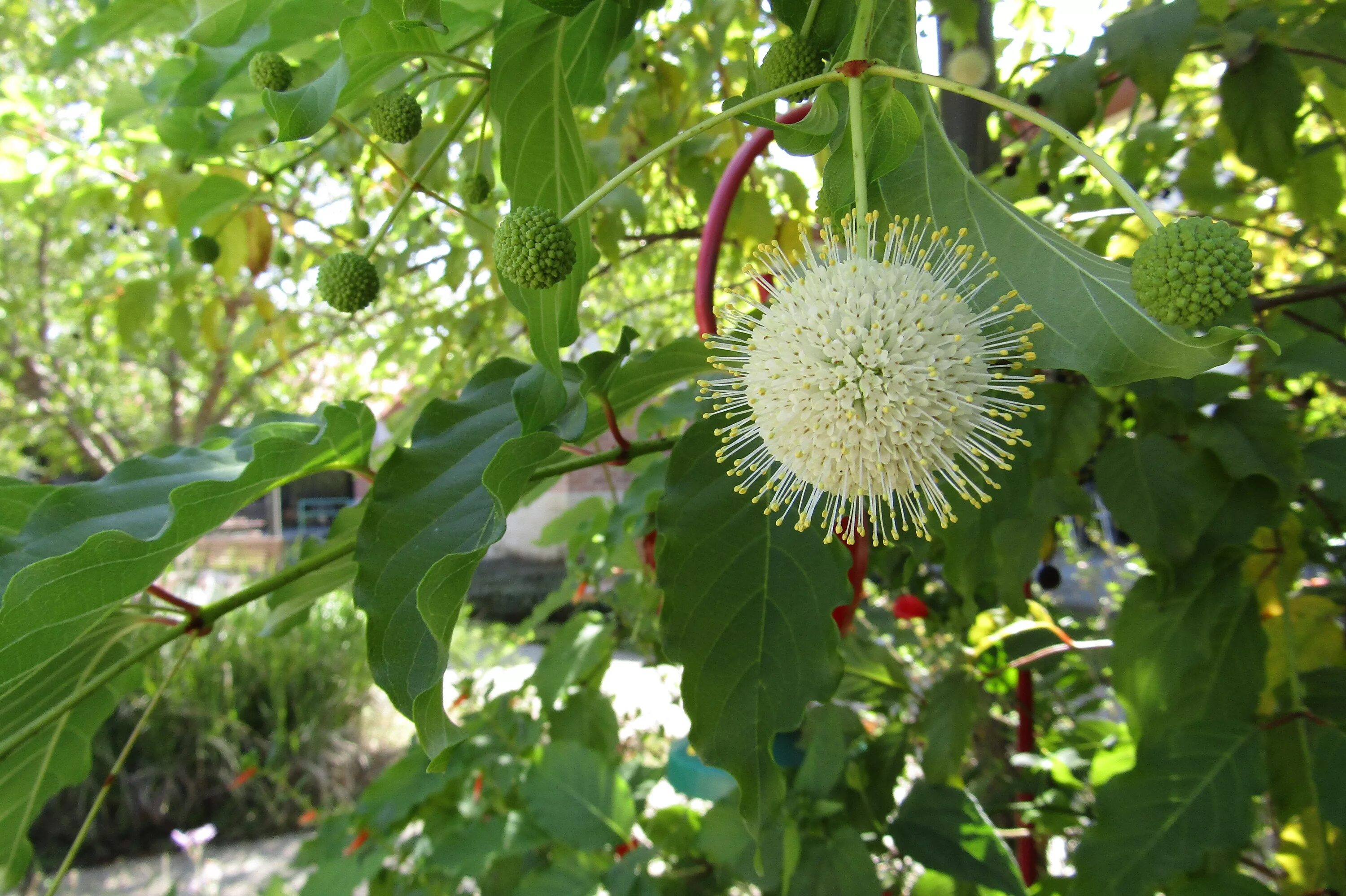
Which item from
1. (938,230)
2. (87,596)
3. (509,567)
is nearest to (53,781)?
(87,596)

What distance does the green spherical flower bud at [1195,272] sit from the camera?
441 mm

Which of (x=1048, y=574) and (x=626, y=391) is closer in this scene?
(x=626, y=391)

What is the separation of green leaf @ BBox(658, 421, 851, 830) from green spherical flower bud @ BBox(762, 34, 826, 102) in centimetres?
27

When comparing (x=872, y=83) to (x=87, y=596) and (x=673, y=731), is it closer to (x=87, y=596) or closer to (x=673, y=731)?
(x=87, y=596)

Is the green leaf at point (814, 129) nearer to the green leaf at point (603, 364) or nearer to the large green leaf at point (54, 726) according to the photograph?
the green leaf at point (603, 364)

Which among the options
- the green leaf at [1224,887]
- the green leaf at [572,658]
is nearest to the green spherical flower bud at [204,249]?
the green leaf at [572,658]

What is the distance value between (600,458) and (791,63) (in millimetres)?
365

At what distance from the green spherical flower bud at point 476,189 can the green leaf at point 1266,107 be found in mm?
958

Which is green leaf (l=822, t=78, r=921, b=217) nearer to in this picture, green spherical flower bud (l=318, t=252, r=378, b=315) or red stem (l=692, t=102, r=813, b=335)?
red stem (l=692, t=102, r=813, b=335)

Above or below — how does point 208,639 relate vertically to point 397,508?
below

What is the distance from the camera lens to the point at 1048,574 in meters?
1.96

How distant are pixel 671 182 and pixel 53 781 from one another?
1.63 meters

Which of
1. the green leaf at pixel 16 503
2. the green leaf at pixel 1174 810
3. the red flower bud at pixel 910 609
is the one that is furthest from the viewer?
the red flower bud at pixel 910 609

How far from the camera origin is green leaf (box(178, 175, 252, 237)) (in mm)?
1232
